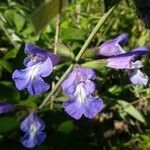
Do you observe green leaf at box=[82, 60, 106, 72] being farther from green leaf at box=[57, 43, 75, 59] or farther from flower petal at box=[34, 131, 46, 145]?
flower petal at box=[34, 131, 46, 145]

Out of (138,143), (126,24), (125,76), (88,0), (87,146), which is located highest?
(88,0)

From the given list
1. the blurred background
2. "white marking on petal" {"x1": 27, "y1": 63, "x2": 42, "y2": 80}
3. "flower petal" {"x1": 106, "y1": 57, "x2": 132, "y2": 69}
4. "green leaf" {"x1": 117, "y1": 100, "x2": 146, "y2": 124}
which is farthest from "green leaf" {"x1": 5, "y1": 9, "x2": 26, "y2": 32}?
"flower petal" {"x1": 106, "y1": 57, "x2": 132, "y2": 69}

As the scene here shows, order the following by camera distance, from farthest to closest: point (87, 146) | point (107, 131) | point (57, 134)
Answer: point (107, 131), point (87, 146), point (57, 134)

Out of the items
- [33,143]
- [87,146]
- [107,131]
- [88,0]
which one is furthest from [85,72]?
[107,131]

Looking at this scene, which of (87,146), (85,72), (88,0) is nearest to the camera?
Result: (85,72)

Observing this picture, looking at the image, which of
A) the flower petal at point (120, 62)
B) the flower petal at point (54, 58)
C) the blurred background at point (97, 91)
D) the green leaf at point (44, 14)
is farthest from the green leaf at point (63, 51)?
the green leaf at point (44, 14)

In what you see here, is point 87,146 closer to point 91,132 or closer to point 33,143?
point 91,132

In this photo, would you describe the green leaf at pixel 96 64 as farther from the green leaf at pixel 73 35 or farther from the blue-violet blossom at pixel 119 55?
the green leaf at pixel 73 35
